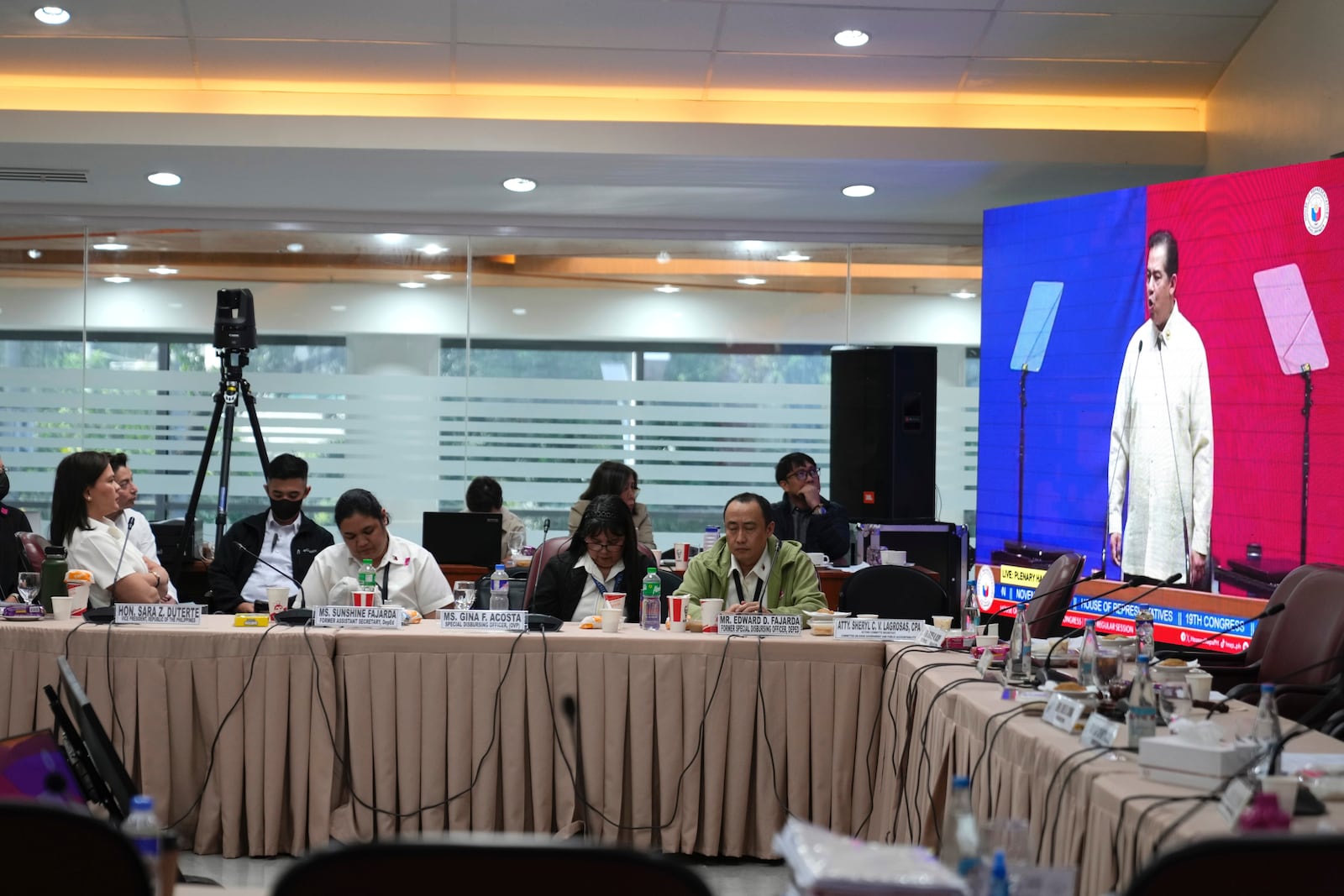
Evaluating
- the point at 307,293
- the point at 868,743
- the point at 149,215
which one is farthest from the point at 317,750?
the point at 149,215

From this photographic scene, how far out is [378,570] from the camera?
4.12 meters

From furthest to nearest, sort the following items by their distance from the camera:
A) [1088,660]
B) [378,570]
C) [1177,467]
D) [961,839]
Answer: [1177,467] < [378,570] < [1088,660] < [961,839]

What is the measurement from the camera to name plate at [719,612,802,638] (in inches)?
144

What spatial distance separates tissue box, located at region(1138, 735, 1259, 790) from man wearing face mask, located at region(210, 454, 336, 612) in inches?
142

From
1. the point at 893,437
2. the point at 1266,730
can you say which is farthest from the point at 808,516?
the point at 1266,730

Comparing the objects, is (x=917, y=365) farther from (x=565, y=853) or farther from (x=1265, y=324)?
(x=565, y=853)

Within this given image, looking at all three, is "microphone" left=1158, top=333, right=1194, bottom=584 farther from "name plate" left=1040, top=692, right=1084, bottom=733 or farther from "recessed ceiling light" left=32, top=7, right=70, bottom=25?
"recessed ceiling light" left=32, top=7, right=70, bottom=25

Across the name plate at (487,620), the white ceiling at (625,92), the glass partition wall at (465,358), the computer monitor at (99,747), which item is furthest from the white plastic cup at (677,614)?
the glass partition wall at (465,358)

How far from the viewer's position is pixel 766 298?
7.63 metres

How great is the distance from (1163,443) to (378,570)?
11.1 ft

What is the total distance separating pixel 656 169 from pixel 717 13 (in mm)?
1087

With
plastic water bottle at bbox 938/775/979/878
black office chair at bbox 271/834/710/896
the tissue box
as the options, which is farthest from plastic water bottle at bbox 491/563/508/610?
black office chair at bbox 271/834/710/896

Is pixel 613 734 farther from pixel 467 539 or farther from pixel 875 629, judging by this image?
pixel 467 539

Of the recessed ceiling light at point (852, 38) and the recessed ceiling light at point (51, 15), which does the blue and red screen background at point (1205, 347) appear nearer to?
the recessed ceiling light at point (852, 38)
